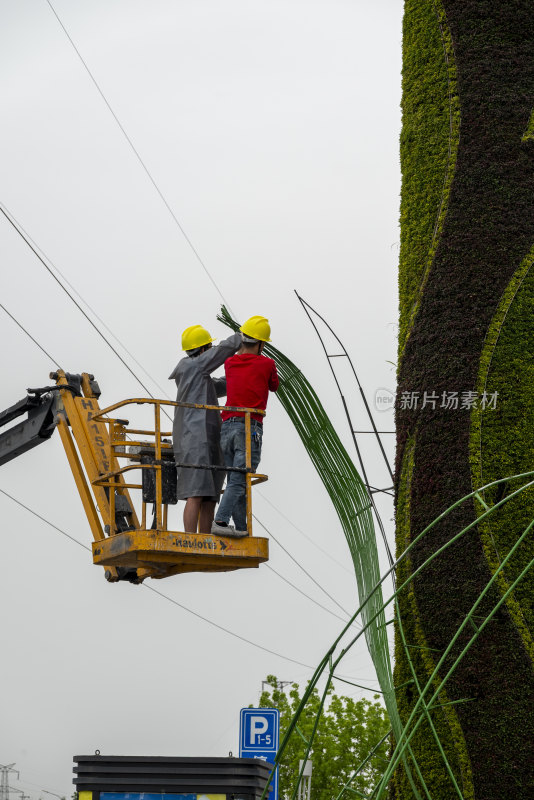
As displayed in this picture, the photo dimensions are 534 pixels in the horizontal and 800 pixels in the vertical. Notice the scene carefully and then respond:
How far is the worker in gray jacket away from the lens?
8.39 m

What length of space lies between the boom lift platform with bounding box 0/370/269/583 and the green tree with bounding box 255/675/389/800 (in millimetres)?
25840

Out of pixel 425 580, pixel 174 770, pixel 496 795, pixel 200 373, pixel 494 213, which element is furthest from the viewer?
pixel 174 770

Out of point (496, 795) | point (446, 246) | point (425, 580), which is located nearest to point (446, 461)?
point (425, 580)

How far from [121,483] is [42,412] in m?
1.52

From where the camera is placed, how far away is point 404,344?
7.68 m

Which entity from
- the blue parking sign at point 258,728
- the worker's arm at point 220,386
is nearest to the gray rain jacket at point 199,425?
the worker's arm at point 220,386

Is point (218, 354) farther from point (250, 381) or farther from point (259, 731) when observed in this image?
point (259, 731)

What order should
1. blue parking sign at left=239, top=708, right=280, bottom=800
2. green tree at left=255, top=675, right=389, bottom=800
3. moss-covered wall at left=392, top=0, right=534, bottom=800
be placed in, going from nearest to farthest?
moss-covered wall at left=392, top=0, right=534, bottom=800, blue parking sign at left=239, top=708, right=280, bottom=800, green tree at left=255, top=675, right=389, bottom=800

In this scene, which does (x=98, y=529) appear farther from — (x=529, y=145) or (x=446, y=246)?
(x=529, y=145)

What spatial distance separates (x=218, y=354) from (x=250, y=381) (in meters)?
0.41

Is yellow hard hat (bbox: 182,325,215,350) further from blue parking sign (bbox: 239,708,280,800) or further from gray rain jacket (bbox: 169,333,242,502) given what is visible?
blue parking sign (bbox: 239,708,280,800)

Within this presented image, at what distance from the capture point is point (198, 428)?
27.6ft

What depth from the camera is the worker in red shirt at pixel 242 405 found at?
8.21m

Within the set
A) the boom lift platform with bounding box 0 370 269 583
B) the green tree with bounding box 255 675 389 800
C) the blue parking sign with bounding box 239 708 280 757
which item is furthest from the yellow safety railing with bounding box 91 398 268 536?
the green tree with bounding box 255 675 389 800
